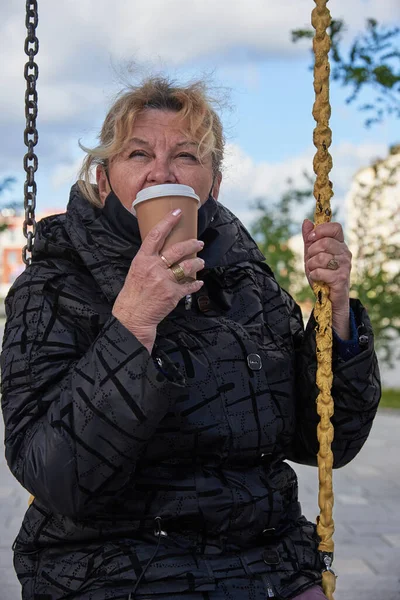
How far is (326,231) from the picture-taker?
2.16 m

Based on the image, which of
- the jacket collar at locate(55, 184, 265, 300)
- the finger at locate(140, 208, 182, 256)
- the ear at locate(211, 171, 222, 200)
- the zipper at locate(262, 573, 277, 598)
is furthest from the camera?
the ear at locate(211, 171, 222, 200)

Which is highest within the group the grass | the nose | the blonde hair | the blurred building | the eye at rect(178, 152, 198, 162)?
the blurred building

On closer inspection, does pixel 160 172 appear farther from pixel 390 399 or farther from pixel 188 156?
pixel 390 399

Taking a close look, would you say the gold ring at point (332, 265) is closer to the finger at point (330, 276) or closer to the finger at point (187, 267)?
the finger at point (330, 276)

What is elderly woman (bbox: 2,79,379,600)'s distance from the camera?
71.2 inches

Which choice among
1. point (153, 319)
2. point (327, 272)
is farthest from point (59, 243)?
point (327, 272)

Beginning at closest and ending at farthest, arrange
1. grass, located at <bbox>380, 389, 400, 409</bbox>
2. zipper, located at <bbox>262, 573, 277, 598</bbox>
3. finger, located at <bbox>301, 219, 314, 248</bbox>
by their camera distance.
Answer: zipper, located at <bbox>262, 573, 277, 598</bbox> → finger, located at <bbox>301, 219, 314, 248</bbox> → grass, located at <bbox>380, 389, 400, 409</bbox>

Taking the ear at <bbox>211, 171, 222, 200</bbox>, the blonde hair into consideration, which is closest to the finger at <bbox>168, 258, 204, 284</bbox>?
the blonde hair

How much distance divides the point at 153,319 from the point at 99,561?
1.91 ft

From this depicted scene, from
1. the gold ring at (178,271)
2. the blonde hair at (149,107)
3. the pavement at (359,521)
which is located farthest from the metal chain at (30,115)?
the pavement at (359,521)

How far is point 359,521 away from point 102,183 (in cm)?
367

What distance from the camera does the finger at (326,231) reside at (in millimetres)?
2162

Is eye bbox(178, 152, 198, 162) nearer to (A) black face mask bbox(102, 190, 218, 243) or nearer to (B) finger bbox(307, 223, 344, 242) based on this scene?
(A) black face mask bbox(102, 190, 218, 243)

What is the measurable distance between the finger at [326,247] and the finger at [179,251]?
1.62 feet
